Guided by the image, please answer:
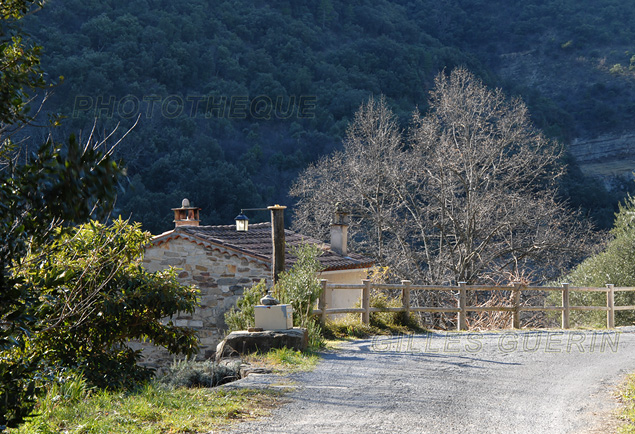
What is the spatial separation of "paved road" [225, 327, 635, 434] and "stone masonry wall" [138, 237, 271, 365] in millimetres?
5103

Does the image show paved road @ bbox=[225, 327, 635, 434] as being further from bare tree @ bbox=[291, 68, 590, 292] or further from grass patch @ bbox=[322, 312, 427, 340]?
bare tree @ bbox=[291, 68, 590, 292]

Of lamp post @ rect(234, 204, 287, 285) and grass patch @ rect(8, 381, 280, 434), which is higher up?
lamp post @ rect(234, 204, 287, 285)

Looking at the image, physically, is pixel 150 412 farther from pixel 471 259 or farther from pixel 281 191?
pixel 281 191

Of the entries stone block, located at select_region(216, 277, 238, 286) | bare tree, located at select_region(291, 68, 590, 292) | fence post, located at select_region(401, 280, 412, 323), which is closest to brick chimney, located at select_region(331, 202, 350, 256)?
stone block, located at select_region(216, 277, 238, 286)

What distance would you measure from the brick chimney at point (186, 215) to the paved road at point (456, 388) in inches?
360

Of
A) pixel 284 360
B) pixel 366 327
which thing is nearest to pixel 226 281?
pixel 366 327

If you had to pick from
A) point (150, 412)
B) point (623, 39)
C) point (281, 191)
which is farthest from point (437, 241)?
point (623, 39)

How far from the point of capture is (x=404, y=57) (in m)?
40.8

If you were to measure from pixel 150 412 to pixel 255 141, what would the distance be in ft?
112

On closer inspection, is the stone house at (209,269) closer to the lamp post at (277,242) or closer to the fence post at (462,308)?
the fence post at (462,308)

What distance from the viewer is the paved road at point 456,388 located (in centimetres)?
591

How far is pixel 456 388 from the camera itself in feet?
25.4

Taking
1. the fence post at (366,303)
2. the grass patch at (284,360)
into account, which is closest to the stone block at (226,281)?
the fence post at (366,303)

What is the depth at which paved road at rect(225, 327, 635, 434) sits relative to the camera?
233 inches
